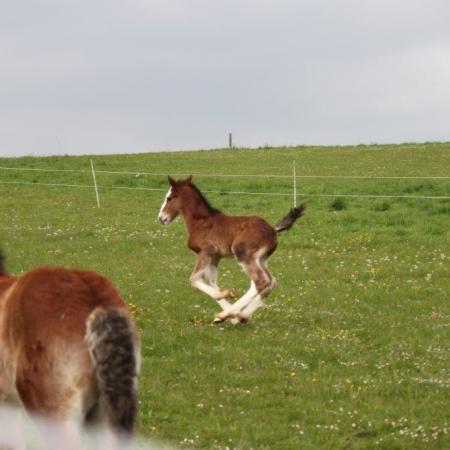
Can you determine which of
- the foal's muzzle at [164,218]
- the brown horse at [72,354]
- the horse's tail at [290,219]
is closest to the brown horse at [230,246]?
the horse's tail at [290,219]

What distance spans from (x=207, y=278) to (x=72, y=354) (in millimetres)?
8523

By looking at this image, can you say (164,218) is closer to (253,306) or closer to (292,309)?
(292,309)

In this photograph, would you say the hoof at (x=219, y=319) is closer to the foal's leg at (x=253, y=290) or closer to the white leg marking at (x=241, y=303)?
the foal's leg at (x=253, y=290)

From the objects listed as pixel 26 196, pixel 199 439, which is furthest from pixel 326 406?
pixel 26 196

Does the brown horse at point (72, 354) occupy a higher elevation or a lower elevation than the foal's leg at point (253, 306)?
higher

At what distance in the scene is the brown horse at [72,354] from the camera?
4.76 meters

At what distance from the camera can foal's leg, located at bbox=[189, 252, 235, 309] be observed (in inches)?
503

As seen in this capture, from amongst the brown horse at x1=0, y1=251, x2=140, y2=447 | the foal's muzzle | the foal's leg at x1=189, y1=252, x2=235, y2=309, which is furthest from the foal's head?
the brown horse at x1=0, y1=251, x2=140, y2=447

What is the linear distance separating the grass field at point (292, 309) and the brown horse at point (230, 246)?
391mm

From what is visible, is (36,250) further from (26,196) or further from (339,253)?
(26,196)

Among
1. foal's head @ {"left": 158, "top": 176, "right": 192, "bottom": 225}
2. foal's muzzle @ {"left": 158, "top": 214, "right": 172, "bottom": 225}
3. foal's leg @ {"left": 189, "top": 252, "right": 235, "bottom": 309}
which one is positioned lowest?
foal's leg @ {"left": 189, "top": 252, "right": 235, "bottom": 309}

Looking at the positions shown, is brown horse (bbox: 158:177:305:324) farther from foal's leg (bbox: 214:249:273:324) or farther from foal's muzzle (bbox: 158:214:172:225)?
foal's muzzle (bbox: 158:214:172:225)

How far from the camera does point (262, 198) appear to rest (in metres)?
26.5

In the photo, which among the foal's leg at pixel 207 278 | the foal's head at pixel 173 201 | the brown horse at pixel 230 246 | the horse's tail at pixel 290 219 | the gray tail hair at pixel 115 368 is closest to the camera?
the gray tail hair at pixel 115 368
